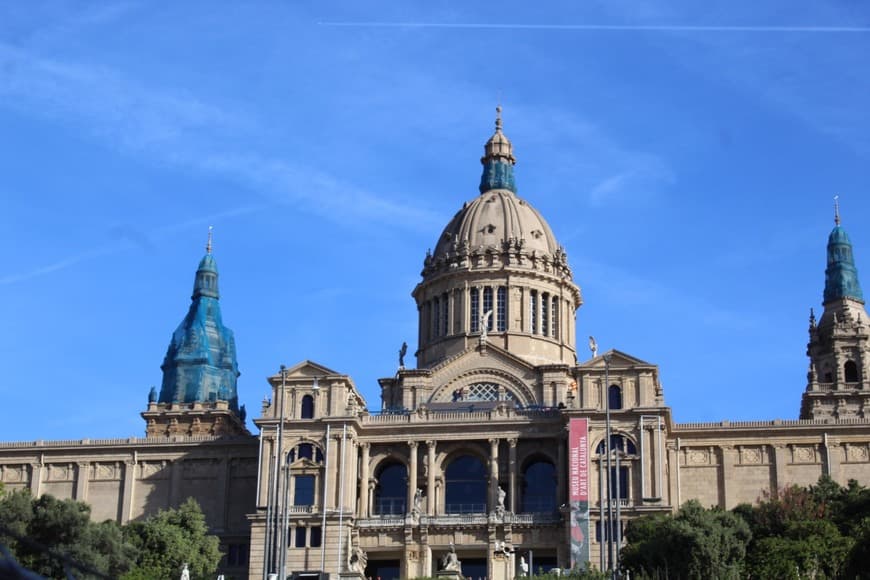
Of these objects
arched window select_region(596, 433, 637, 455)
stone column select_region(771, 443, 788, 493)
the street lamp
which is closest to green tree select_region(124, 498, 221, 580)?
the street lamp

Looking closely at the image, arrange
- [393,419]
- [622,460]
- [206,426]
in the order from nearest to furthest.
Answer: [622,460]
[393,419]
[206,426]

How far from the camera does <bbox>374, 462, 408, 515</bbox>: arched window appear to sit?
8919 cm

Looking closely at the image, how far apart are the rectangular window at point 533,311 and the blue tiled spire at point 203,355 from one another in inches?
1239

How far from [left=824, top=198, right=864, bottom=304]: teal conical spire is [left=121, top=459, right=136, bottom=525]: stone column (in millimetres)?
57214

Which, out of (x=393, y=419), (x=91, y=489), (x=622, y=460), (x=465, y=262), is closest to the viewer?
(x=622, y=460)

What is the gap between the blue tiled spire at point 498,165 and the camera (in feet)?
364

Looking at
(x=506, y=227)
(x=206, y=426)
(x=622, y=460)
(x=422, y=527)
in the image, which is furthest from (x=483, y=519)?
(x=206, y=426)

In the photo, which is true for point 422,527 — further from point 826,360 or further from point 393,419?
point 826,360

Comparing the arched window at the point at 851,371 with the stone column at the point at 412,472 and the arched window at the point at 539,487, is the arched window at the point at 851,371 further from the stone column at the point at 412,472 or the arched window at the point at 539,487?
the stone column at the point at 412,472

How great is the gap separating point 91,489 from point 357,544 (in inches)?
926

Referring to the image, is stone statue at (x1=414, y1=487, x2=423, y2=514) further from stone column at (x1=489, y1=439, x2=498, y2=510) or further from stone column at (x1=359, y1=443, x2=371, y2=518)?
stone column at (x1=489, y1=439, x2=498, y2=510)

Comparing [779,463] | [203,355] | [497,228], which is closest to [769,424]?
[779,463]

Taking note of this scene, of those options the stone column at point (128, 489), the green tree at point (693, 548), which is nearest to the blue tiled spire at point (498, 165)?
the stone column at point (128, 489)

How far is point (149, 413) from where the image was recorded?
381ft
